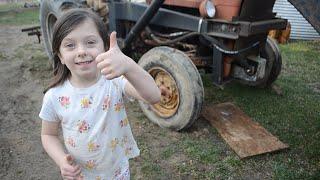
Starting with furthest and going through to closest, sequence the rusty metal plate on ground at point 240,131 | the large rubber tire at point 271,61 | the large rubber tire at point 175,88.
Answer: the large rubber tire at point 271,61
the large rubber tire at point 175,88
the rusty metal plate on ground at point 240,131

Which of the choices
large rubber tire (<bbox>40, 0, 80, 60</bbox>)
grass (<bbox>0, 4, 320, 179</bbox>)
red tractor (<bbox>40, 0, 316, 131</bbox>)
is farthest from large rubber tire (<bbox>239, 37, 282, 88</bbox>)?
large rubber tire (<bbox>40, 0, 80, 60</bbox>)

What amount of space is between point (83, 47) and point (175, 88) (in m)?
2.42

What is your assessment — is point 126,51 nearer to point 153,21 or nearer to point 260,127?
point 153,21

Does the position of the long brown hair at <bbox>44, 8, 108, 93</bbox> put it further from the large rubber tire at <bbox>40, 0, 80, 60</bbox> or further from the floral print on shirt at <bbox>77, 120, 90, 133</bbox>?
the large rubber tire at <bbox>40, 0, 80, 60</bbox>

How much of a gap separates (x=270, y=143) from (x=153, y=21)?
1.97m

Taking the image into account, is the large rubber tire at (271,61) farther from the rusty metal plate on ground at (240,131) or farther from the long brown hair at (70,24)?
the long brown hair at (70,24)

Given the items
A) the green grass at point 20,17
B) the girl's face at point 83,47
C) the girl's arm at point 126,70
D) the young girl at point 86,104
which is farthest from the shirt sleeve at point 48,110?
the green grass at point 20,17

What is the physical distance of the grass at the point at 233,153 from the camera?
10.8ft

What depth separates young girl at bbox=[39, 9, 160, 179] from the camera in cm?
160

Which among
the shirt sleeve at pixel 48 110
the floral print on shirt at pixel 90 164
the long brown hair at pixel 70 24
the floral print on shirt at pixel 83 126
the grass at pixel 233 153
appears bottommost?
the grass at pixel 233 153

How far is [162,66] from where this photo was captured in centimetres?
395

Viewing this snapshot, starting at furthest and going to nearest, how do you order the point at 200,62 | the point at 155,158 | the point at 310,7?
the point at 200,62
the point at 155,158
the point at 310,7

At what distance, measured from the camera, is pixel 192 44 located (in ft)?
14.9

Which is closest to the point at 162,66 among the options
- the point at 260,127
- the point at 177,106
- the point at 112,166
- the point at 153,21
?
the point at 177,106
